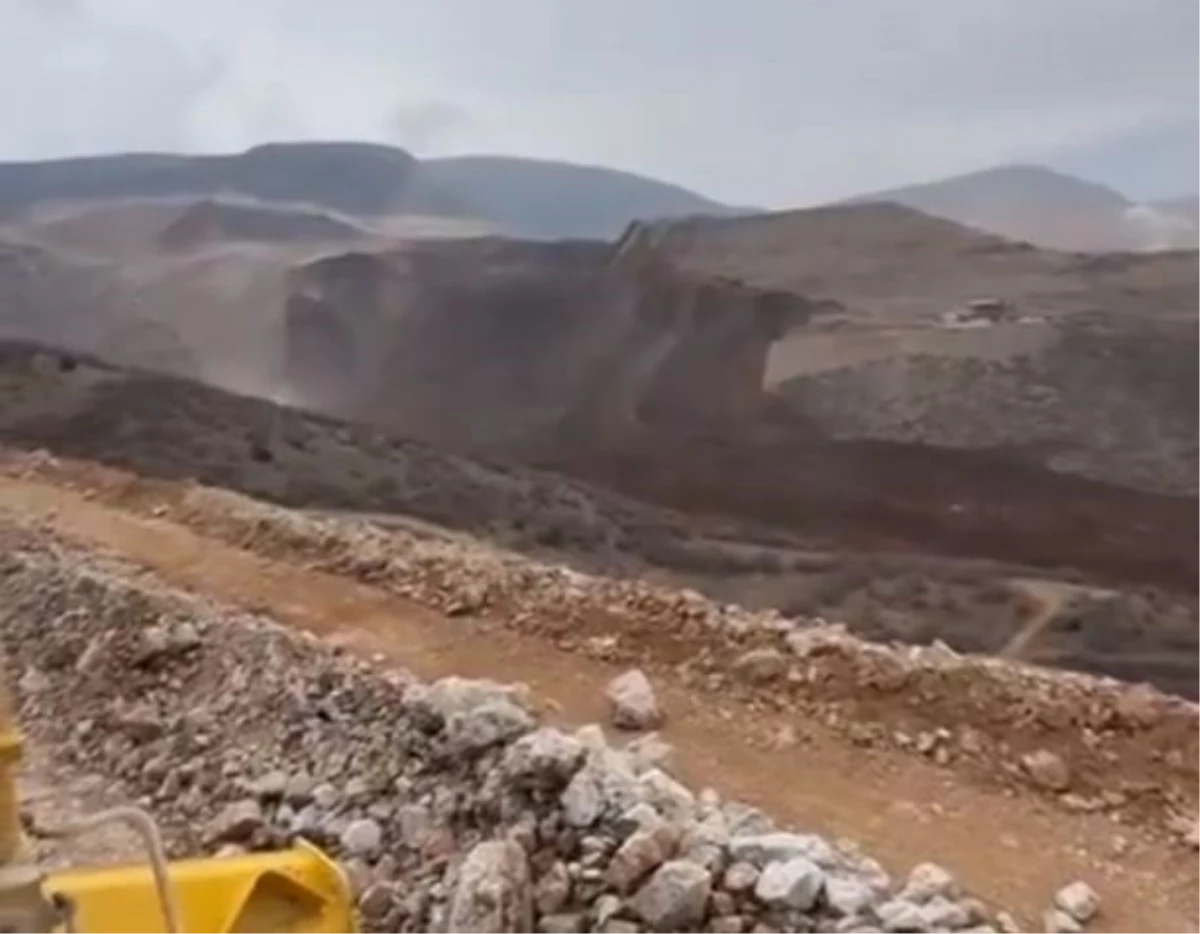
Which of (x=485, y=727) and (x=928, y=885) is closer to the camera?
(x=928, y=885)

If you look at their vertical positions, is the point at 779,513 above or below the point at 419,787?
below

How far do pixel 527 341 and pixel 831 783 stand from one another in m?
15.5

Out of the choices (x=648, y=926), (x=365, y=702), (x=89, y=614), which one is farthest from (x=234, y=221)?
(x=648, y=926)

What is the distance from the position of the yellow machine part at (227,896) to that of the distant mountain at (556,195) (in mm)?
25304

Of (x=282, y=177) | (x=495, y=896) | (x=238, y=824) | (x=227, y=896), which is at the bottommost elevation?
(x=238, y=824)

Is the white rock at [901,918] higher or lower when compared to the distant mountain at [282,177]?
lower

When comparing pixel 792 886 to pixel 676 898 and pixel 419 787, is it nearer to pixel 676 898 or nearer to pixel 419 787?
pixel 676 898

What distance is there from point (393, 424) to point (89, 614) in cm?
1133

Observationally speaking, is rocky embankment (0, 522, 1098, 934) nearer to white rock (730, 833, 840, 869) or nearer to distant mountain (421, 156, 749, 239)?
white rock (730, 833, 840, 869)

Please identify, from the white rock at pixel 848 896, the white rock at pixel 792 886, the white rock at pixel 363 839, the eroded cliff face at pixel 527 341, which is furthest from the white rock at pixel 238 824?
the eroded cliff face at pixel 527 341

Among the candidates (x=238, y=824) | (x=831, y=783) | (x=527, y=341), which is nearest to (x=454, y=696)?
(x=238, y=824)

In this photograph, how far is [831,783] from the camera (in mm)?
5617

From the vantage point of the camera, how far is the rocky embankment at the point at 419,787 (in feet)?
15.4

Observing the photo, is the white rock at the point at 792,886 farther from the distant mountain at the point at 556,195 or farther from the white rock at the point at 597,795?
the distant mountain at the point at 556,195
